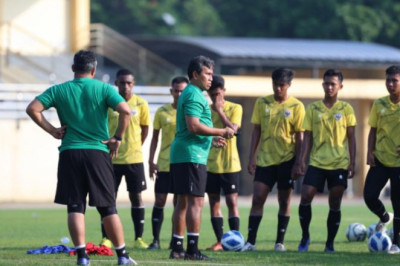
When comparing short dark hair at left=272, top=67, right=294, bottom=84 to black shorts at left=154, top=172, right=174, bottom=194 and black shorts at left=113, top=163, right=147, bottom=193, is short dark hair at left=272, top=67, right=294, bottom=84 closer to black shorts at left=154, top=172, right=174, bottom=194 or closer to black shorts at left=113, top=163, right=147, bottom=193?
black shorts at left=154, top=172, right=174, bottom=194

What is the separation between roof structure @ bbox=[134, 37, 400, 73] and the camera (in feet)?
123

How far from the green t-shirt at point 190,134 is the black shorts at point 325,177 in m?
2.54

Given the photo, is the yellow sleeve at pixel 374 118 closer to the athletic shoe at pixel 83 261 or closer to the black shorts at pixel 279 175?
the black shorts at pixel 279 175

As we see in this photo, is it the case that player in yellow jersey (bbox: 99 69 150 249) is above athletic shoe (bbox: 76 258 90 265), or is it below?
above

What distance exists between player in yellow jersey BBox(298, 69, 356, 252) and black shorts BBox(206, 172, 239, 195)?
106cm

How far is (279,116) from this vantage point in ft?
48.6

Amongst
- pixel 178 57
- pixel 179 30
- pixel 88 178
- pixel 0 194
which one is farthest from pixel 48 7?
pixel 88 178

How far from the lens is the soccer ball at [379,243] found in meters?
14.2

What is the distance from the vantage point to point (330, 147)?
48.2ft

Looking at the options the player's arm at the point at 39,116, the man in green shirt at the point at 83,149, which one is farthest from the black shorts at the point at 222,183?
the player's arm at the point at 39,116

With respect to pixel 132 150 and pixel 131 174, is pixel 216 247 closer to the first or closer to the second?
pixel 131 174

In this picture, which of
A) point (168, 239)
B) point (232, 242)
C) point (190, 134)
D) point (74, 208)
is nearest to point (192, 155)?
point (190, 134)

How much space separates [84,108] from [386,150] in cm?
456

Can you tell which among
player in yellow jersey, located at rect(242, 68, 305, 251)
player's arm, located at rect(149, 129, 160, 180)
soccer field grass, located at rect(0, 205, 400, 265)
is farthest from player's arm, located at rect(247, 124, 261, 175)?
player's arm, located at rect(149, 129, 160, 180)
